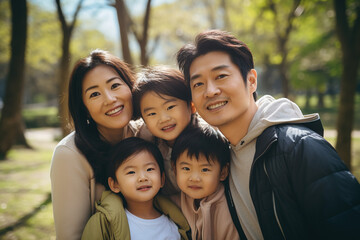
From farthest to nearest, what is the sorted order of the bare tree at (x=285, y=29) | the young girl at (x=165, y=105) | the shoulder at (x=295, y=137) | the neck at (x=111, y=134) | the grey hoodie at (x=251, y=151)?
the bare tree at (x=285, y=29) < the neck at (x=111, y=134) < the young girl at (x=165, y=105) < the grey hoodie at (x=251, y=151) < the shoulder at (x=295, y=137)

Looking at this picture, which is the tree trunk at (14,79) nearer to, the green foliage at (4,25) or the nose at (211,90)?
the green foliage at (4,25)

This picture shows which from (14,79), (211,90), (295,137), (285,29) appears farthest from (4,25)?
(295,137)

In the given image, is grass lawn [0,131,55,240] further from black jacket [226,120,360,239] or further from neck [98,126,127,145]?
black jacket [226,120,360,239]

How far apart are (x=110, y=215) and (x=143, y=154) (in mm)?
595

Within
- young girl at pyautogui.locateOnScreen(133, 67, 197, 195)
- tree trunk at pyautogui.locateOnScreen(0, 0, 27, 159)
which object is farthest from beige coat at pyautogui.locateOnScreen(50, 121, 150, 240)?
tree trunk at pyautogui.locateOnScreen(0, 0, 27, 159)

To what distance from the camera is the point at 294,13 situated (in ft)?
30.8

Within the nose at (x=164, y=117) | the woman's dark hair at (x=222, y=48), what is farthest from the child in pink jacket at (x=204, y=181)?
the woman's dark hair at (x=222, y=48)

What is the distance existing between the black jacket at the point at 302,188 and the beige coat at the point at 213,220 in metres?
0.40

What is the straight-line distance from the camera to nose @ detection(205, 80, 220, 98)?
2166 millimetres

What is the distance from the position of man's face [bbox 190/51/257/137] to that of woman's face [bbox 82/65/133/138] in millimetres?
813

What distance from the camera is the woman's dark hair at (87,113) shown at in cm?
246

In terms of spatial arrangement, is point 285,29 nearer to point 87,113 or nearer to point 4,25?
point 87,113

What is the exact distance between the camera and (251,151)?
2.20 meters

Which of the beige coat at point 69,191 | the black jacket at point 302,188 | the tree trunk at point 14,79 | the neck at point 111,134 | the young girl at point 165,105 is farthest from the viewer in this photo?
the tree trunk at point 14,79
